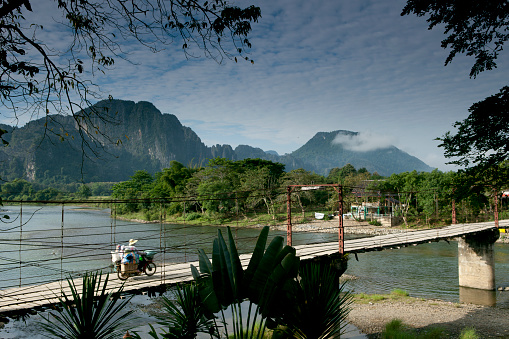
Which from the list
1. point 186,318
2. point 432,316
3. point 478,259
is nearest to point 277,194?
point 478,259

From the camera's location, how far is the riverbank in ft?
29.9

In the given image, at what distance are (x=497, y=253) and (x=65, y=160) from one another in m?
104

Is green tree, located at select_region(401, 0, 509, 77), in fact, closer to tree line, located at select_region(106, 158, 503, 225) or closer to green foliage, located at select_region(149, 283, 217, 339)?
green foliage, located at select_region(149, 283, 217, 339)

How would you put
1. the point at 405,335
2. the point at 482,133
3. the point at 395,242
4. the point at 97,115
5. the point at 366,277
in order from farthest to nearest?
the point at 366,277 < the point at 395,242 < the point at 405,335 < the point at 482,133 < the point at 97,115

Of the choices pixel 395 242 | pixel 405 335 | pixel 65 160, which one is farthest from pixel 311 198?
pixel 65 160

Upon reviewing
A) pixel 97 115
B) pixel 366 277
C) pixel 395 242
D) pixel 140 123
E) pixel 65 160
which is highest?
pixel 140 123

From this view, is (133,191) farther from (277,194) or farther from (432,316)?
(432,316)

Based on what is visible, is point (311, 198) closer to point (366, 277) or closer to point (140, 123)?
point (366, 277)

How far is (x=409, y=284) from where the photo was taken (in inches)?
555

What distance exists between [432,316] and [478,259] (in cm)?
464

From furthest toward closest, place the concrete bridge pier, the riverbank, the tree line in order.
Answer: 1. the tree line
2. the concrete bridge pier
3. the riverbank

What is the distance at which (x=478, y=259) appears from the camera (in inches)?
521

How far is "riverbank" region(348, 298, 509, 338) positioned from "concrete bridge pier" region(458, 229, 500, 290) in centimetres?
219

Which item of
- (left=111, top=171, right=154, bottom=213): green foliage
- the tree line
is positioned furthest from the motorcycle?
(left=111, top=171, right=154, bottom=213): green foliage
